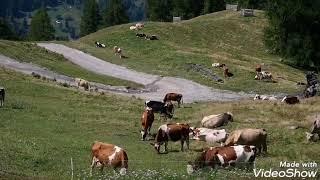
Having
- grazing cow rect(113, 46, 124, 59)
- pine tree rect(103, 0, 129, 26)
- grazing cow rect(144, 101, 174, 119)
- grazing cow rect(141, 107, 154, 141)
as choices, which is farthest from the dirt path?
pine tree rect(103, 0, 129, 26)

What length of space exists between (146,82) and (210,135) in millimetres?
38900

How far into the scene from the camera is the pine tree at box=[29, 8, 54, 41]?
157m

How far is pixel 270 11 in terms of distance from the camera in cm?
9444

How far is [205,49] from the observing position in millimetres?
97500

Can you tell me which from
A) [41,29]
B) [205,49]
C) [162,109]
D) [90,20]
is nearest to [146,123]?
[162,109]

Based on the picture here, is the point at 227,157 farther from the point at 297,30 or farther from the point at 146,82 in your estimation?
the point at 297,30

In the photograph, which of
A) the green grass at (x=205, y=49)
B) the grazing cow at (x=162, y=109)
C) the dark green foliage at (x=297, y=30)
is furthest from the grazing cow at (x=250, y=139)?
the dark green foliage at (x=297, y=30)

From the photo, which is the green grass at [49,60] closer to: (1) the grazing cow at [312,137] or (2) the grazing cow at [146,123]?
(2) the grazing cow at [146,123]

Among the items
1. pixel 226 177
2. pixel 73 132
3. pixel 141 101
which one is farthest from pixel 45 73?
pixel 226 177

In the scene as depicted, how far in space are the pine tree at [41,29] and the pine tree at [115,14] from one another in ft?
57.5

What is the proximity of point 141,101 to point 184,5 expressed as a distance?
10214cm

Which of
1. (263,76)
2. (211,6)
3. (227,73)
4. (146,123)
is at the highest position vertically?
(211,6)

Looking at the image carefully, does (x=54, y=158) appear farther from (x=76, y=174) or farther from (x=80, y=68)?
(x=80, y=68)

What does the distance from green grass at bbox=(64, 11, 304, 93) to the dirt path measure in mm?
2640
